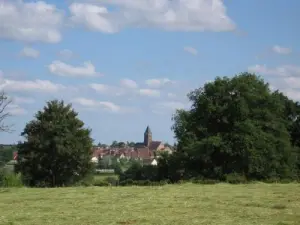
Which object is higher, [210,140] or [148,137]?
[148,137]

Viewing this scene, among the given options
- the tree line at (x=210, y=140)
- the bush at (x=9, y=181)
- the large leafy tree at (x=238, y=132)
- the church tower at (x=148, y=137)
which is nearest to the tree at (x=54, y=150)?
the tree line at (x=210, y=140)

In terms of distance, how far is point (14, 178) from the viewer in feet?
114

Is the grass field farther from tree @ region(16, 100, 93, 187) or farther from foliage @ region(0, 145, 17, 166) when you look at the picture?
tree @ region(16, 100, 93, 187)

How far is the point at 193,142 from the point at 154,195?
1144 inches

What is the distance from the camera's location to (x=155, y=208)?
1631 cm

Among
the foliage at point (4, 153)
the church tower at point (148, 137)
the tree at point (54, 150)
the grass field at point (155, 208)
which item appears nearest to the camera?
the grass field at point (155, 208)

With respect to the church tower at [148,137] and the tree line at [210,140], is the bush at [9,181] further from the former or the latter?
the church tower at [148,137]

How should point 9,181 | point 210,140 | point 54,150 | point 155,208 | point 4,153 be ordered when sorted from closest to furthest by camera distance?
point 155,208 < point 9,181 < point 210,140 < point 54,150 < point 4,153

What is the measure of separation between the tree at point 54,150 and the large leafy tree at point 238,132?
10.3 m

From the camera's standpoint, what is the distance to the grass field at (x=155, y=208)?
13656 millimetres

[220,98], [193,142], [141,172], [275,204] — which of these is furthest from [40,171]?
[275,204]

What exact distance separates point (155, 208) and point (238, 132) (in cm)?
3187

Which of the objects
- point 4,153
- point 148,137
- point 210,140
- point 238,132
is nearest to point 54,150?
point 4,153

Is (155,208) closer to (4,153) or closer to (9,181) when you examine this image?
(9,181)
